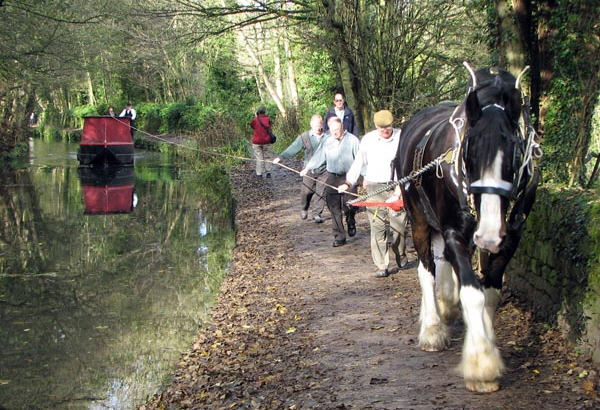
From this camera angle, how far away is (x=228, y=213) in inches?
686

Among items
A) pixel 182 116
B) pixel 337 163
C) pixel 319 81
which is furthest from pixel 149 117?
pixel 337 163

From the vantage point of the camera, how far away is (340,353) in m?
6.35

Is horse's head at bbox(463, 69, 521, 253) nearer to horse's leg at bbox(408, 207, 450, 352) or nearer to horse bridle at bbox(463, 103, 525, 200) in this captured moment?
horse bridle at bbox(463, 103, 525, 200)

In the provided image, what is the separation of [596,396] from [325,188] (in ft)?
23.7

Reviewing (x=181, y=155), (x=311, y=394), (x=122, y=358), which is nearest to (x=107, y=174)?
(x=181, y=155)

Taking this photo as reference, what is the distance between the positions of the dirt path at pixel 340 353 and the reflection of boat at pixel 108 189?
904 cm

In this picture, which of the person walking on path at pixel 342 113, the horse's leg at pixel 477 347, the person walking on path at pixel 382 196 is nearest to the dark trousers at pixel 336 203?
the person walking on path at pixel 382 196

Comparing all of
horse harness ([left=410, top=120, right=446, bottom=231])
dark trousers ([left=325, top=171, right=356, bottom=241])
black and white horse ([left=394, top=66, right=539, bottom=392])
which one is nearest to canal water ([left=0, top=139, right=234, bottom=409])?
dark trousers ([left=325, top=171, right=356, bottom=241])

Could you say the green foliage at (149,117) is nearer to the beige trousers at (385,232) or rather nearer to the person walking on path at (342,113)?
the person walking on path at (342,113)

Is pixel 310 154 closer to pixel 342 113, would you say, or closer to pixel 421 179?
pixel 342 113

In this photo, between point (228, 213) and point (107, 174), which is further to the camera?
point (107, 174)

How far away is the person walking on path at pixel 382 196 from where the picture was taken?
919 cm

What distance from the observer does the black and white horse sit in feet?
14.9

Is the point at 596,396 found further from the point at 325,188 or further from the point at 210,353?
the point at 325,188
